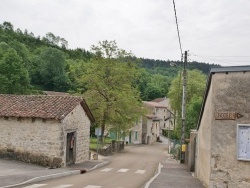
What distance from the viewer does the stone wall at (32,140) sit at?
2080cm

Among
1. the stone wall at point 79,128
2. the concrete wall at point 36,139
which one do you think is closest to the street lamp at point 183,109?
the stone wall at point 79,128

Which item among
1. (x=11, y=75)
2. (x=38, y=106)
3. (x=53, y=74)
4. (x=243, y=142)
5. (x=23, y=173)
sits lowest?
(x=23, y=173)

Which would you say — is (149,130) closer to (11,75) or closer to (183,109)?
(11,75)

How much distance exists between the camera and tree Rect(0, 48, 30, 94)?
5047 centimetres

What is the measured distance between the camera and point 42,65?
298 feet

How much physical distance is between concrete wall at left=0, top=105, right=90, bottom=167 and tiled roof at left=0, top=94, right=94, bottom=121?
14.8 inches

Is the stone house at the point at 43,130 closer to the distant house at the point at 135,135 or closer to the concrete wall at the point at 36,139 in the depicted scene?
the concrete wall at the point at 36,139

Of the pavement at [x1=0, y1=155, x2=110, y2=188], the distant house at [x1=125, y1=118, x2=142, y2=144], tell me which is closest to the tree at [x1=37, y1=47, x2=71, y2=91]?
the distant house at [x1=125, y1=118, x2=142, y2=144]

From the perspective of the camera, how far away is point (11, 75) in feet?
170

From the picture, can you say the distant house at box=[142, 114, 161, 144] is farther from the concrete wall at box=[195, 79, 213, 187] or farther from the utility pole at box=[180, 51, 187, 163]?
the concrete wall at box=[195, 79, 213, 187]

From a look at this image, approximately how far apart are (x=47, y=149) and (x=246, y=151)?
44.2ft

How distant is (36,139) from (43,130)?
767 millimetres

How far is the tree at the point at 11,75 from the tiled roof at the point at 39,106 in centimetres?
2701

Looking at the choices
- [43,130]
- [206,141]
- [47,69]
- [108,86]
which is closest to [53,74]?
[47,69]
